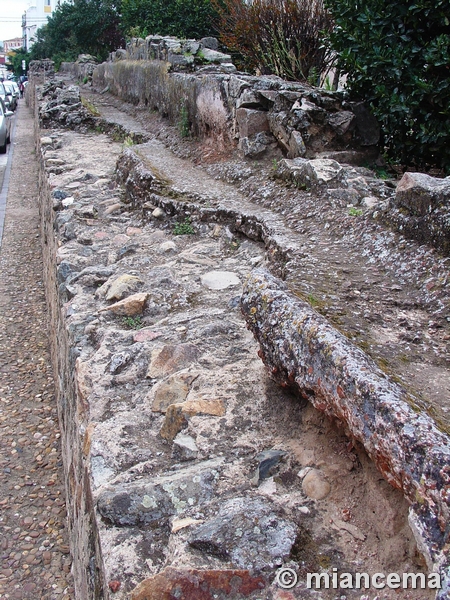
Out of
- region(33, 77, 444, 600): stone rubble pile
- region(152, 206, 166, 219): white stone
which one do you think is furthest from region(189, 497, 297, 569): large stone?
region(152, 206, 166, 219): white stone

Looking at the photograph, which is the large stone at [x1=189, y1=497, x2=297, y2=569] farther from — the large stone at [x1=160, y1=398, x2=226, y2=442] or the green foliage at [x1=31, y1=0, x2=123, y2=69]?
the green foliage at [x1=31, y1=0, x2=123, y2=69]

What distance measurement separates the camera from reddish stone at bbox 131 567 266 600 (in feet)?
5.29

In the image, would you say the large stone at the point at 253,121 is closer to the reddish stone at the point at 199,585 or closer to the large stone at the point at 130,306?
the large stone at the point at 130,306

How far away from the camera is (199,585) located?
1.63 metres

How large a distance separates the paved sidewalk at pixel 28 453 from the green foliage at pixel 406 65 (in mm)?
3874

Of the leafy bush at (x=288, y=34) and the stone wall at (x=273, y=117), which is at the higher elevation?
the leafy bush at (x=288, y=34)

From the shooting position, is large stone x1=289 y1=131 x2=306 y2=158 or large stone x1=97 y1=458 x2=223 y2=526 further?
large stone x1=289 y1=131 x2=306 y2=158

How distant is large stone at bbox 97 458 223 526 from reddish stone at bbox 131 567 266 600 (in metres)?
0.28

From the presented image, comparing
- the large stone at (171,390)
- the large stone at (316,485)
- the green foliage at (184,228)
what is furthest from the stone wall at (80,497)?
the green foliage at (184,228)

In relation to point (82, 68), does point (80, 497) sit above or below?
below

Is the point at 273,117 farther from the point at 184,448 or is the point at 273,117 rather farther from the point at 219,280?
the point at 184,448

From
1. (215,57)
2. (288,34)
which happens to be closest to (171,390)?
(288,34)

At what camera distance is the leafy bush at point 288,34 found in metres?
7.88

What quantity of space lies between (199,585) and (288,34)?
793 centimetres
